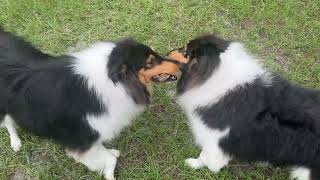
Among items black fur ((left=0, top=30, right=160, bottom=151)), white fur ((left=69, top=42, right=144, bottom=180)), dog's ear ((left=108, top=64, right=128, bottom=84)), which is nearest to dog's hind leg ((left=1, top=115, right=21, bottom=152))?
black fur ((left=0, top=30, right=160, bottom=151))

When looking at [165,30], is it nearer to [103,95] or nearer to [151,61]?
[151,61]

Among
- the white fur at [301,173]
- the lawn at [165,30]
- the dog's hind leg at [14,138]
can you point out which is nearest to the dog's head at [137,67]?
the lawn at [165,30]

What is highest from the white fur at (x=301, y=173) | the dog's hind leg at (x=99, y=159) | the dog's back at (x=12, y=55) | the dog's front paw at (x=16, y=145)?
the dog's back at (x=12, y=55)

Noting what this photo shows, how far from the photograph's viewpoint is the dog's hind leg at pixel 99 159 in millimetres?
3213

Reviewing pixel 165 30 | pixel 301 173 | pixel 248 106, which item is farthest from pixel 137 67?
pixel 165 30

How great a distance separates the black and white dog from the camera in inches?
110

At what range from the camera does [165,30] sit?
15.0 ft

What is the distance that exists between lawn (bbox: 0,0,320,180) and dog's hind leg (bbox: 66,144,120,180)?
0.91 feet

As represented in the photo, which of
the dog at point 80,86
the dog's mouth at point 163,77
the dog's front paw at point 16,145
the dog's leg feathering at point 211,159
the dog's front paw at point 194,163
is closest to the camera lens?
the dog at point 80,86

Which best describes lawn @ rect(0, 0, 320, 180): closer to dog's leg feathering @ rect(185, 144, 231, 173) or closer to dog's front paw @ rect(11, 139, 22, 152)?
dog's front paw @ rect(11, 139, 22, 152)

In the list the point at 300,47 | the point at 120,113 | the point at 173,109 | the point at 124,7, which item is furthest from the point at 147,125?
the point at 300,47

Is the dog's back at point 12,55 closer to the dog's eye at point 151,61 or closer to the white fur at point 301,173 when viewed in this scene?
the dog's eye at point 151,61

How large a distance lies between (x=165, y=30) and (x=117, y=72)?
1.92 m

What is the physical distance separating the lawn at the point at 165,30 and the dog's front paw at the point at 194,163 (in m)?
0.19
